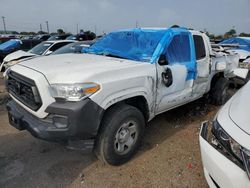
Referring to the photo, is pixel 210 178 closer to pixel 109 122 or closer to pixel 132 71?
pixel 109 122

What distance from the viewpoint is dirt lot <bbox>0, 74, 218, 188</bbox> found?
2783mm

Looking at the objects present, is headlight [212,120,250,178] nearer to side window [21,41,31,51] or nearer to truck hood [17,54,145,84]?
truck hood [17,54,145,84]

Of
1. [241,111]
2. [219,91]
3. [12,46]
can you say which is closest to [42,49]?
[12,46]

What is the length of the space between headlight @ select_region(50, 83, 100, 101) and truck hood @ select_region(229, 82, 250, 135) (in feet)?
4.68

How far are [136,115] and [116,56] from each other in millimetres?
1119

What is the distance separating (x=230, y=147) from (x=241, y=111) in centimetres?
38

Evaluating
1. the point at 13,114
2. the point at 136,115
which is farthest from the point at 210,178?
the point at 13,114

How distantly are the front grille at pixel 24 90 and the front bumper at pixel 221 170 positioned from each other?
1847 millimetres

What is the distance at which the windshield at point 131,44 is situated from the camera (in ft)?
11.4

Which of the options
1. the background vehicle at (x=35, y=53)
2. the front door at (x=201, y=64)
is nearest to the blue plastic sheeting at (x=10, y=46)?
the background vehicle at (x=35, y=53)

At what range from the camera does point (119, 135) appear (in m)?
3.01

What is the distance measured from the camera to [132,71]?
293cm

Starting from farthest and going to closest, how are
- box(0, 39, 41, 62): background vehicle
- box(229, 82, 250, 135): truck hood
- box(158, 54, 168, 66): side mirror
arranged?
box(0, 39, 41, 62): background vehicle
box(158, 54, 168, 66): side mirror
box(229, 82, 250, 135): truck hood

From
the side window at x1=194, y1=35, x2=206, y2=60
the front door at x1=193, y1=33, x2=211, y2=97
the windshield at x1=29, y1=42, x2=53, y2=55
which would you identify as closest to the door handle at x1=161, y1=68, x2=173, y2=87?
the front door at x1=193, y1=33, x2=211, y2=97
